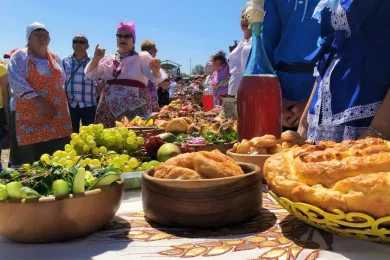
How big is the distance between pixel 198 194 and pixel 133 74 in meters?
2.72

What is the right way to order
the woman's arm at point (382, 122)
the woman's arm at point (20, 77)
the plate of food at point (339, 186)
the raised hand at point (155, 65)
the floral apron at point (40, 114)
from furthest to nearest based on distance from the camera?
the floral apron at point (40, 114), the woman's arm at point (20, 77), the raised hand at point (155, 65), the woman's arm at point (382, 122), the plate of food at point (339, 186)

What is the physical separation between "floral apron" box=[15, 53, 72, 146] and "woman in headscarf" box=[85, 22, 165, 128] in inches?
18.4

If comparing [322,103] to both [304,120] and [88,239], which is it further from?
[88,239]

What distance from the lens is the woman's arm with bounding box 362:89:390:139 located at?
1245 millimetres

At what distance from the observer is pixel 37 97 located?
11.2 feet

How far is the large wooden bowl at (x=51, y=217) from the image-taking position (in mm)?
710

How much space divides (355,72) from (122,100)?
7.80 ft

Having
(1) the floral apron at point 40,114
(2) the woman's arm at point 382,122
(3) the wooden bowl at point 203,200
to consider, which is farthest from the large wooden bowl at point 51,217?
(1) the floral apron at point 40,114

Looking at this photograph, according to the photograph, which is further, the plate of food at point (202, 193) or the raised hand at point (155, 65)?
the raised hand at point (155, 65)

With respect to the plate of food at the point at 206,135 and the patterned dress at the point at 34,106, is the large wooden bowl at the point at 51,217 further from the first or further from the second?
the patterned dress at the point at 34,106

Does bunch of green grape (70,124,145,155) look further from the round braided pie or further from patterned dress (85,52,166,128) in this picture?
patterned dress (85,52,166,128)

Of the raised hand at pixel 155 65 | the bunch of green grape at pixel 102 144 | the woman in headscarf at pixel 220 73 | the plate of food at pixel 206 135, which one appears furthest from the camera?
the woman in headscarf at pixel 220 73

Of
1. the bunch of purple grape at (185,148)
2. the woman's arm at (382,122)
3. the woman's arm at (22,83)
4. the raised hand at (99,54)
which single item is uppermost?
the raised hand at (99,54)

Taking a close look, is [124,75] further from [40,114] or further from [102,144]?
[102,144]
